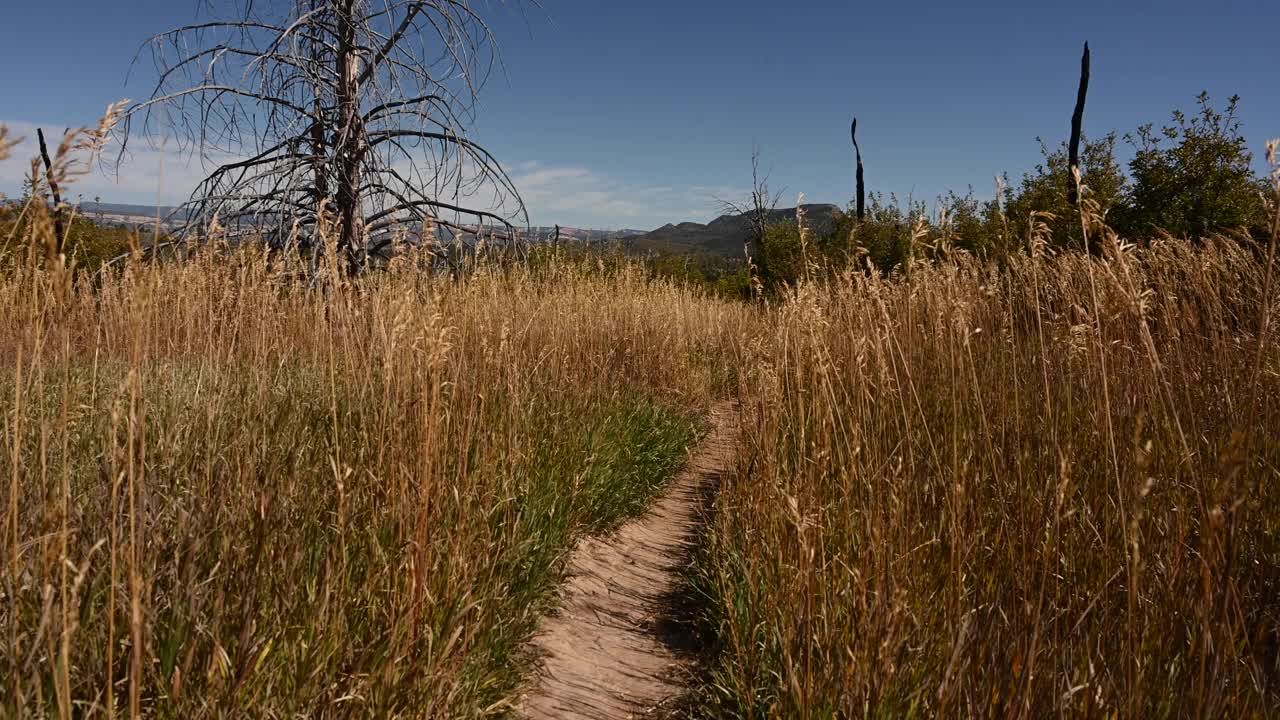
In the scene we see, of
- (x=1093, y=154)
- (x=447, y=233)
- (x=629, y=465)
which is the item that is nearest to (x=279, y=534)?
(x=629, y=465)

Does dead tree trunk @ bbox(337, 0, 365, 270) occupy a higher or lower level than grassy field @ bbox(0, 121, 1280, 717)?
higher

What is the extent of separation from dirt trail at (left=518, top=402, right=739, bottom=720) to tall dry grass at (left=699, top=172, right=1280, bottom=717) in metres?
0.29

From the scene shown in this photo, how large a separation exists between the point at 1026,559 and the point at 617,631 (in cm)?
201

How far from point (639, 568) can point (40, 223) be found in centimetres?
334

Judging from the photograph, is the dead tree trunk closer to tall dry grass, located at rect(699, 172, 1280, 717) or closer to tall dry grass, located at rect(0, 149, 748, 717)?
tall dry grass, located at rect(0, 149, 748, 717)

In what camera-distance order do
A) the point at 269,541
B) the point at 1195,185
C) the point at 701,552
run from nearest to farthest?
the point at 269,541, the point at 701,552, the point at 1195,185

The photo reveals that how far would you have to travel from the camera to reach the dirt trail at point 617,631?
261cm

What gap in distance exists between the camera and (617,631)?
3201mm

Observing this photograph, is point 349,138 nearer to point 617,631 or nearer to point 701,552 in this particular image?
point 701,552

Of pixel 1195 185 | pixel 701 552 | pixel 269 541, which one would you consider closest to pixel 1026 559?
pixel 269 541

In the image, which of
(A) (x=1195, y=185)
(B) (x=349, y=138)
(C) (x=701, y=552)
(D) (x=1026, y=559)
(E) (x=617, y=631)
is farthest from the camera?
(A) (x=1195, y=185)

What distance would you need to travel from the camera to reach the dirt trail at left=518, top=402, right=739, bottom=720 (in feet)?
8.57

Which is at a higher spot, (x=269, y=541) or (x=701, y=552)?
(x=269, y=541)

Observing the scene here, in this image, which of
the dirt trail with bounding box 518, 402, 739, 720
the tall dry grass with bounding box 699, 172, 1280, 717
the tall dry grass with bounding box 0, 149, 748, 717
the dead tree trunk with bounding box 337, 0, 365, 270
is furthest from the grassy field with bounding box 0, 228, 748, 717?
the dead tree trunk with bounding box 337, 0, 365, 270
